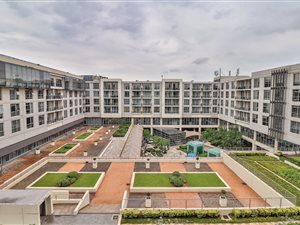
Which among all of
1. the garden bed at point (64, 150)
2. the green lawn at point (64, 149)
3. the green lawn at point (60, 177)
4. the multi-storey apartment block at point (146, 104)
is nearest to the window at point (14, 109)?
the multi-storey apartment block at point (146, 104)

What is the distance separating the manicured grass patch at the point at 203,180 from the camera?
23.8 metres

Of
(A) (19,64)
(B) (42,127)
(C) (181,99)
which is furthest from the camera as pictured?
(C) (181,99)

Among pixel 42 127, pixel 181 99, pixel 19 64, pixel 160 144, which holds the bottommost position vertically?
pixel 160 144

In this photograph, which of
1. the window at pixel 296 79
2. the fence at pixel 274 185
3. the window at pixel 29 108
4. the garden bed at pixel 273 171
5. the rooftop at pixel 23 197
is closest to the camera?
the rooftop at pixel 23 197

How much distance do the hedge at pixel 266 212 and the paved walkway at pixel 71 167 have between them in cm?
2122

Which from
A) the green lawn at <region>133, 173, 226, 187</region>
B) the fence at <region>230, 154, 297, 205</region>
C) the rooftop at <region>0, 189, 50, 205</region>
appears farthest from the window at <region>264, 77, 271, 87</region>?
the rooftop at <region>0, 189, 50, 205</region>

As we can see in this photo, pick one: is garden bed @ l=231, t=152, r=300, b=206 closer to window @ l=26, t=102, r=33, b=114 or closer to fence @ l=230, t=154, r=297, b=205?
fence @ l=230, t=154, r=297, b=205

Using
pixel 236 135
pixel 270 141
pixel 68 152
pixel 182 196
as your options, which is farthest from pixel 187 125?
pixel 182 196

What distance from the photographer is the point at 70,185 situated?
23.4 meters

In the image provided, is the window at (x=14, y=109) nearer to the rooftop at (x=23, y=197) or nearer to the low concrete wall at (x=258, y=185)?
the rooftop at (x=23, y=197)

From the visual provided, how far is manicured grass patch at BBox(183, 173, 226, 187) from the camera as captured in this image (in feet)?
77.9

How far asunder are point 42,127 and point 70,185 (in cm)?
2355

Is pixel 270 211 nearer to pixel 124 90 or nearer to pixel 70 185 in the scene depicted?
pixel 70 185

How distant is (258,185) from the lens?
22.3 metres
